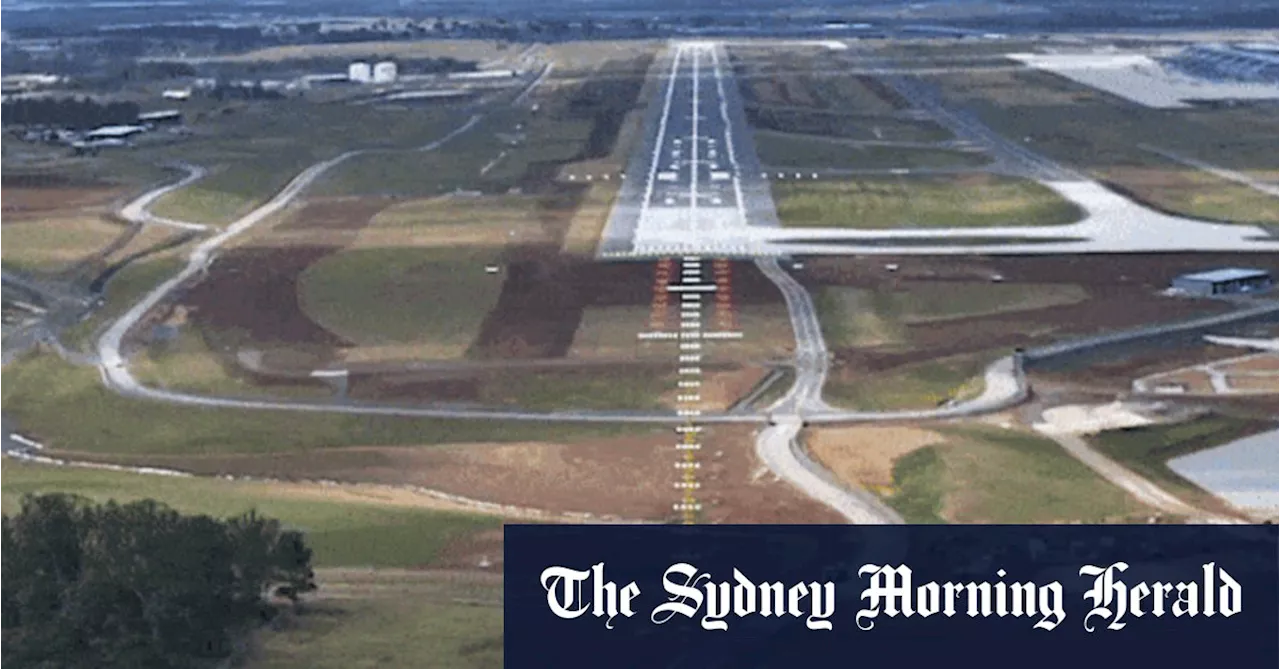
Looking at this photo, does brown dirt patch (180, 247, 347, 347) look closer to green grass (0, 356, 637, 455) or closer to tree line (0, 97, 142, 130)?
green grass (0, 356, 637, 455)

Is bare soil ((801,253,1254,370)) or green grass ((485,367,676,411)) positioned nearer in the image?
green grass ((485,367,676,411))

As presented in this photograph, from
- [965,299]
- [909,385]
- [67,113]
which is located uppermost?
[909,385]

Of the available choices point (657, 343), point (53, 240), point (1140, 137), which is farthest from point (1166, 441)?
point (1140, 137)

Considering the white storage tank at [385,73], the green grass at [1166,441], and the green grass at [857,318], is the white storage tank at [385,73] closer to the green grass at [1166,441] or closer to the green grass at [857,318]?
the green grass at [857,318]

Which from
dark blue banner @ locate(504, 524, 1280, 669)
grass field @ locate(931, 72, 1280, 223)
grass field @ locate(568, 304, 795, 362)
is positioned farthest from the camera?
grass field @ locate(931, 72, 1280, 223)

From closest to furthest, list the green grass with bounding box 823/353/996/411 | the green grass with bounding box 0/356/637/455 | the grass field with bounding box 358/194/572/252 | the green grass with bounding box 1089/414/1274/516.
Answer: the green grass with bounding box 1089/414/1274/516, the green grass with bounding box 0/356/637/455, the green grass with bounding box 823/353/996/411, the grass field with bounding box 358/194/572/252

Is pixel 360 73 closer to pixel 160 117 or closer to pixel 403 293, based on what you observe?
pixel 160 117

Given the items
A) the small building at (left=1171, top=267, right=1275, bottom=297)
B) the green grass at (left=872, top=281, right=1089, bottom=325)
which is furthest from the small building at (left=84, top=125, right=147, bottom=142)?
the small building at (left=1171, top=267, right=1275, bottom=297)
